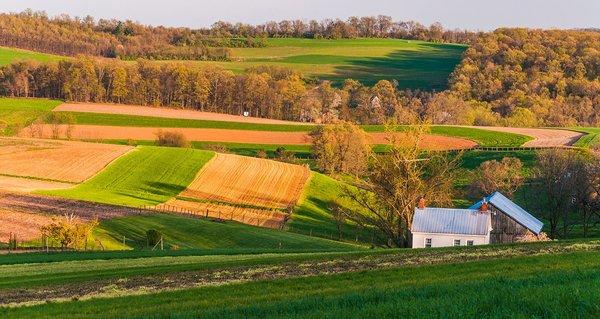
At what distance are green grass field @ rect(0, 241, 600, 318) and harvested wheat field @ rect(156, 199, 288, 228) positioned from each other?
3909 cm

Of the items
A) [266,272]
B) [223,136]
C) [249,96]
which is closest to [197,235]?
[266,272]

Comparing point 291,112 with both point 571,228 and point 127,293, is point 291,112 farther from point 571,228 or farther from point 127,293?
point 127,293

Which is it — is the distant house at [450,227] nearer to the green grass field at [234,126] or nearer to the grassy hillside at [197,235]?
the grassy hillside at [197,235]

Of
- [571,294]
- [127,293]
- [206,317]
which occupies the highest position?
[571,294]

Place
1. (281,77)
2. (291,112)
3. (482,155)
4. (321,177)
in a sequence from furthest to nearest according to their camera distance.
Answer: (281,77) < (291,112) < (482,155) < (321,177)

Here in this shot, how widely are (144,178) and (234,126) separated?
5379 cm

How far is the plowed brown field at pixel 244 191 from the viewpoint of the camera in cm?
7675

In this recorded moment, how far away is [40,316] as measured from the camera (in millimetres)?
18141

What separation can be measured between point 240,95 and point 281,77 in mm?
20435

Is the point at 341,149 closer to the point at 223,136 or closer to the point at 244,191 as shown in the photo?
Result: the point at 244,191

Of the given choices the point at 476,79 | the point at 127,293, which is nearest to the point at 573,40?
the point at 476,79

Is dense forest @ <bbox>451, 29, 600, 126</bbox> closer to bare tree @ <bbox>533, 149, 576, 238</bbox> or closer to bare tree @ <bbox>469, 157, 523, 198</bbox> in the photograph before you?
bare tree @ <bbox>469, 157, 523, 198</bbox>

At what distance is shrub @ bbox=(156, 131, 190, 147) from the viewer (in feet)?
408

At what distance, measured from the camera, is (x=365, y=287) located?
1884 cm
